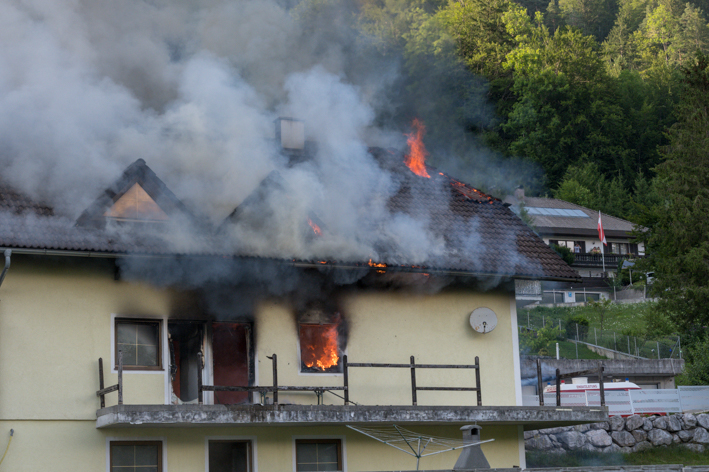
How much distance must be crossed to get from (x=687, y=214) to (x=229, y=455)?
25.1 m

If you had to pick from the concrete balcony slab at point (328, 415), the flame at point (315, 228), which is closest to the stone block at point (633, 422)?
the concrete balcony slab at point (328, 415)

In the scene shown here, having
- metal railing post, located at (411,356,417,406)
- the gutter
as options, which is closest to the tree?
the gutter

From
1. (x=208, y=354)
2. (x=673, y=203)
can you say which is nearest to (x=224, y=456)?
(x=208, y=354)

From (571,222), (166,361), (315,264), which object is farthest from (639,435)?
(571,222)

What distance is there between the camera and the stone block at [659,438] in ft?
79.1

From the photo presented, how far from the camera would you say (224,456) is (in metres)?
14.7

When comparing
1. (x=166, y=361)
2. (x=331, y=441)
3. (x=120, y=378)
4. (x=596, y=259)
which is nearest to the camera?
(x=120, y=378)

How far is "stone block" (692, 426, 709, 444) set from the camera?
24.3m

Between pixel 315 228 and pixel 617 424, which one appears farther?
pixel 617 424

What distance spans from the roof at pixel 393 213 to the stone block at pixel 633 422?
902cm

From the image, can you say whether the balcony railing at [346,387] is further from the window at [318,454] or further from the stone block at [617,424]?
the stone block at [617,424]

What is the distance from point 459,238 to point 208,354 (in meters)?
5.50

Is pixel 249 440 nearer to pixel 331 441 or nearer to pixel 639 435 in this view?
pixel 331 441

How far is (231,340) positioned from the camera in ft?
52.7
